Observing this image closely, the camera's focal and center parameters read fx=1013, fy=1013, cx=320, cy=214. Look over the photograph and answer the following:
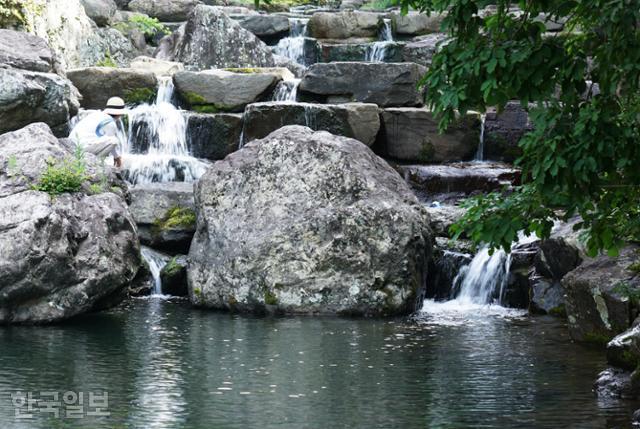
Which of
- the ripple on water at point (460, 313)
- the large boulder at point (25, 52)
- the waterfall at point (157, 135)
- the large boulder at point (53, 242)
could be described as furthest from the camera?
the waterfall at point (157, 135)

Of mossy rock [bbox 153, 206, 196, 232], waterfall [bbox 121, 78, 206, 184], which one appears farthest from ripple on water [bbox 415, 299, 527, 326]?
waterfall [bbox 121, 78, 206, 184]

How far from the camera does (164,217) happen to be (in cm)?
1773

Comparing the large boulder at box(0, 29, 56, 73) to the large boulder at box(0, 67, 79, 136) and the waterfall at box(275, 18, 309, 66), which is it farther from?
the waterfall at box(275, 18, 309, 66)

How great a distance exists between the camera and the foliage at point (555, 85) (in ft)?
22.2

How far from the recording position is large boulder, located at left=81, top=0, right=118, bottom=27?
27297 millimetres

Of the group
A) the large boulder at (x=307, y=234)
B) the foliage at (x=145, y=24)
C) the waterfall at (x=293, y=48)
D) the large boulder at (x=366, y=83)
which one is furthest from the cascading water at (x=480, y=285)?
the foliage at (x=145, y=24)

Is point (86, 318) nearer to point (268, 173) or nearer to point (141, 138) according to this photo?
point (268, 173)

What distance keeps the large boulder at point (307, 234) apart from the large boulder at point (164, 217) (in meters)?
1.53

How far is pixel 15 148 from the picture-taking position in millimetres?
→ 15227

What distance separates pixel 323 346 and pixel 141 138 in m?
9.97

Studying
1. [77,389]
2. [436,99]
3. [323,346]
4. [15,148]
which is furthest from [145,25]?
[436,99]

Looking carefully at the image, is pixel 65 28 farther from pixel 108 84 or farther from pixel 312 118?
pixel 312 118

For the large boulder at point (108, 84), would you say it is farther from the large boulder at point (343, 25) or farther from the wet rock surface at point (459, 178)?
the large boulder at point (343, 25)

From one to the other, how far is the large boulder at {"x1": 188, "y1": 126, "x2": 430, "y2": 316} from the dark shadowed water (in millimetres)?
574
